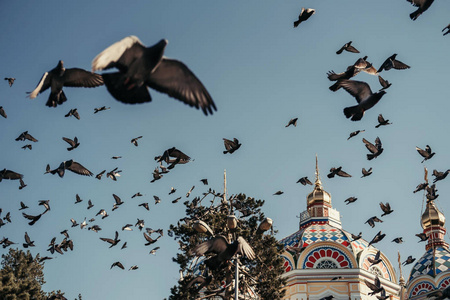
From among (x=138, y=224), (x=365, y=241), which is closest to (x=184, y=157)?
(x=138, y=224)

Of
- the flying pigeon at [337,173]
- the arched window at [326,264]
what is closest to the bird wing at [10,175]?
the flying pigeon at [337,173]

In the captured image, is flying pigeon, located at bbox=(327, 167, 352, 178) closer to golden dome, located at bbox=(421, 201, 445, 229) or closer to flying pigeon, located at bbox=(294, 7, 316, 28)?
flying pigeon, located at bbox=(294, 7, 316, 28)

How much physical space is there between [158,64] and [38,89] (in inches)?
91.9

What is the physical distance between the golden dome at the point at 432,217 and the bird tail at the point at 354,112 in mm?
32887

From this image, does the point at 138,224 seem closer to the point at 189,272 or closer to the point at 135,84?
the point at 189,272

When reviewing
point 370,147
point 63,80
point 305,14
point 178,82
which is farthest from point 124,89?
point 370,147

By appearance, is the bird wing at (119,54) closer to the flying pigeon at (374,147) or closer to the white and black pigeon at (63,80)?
the white and black pigeon at (63,80)

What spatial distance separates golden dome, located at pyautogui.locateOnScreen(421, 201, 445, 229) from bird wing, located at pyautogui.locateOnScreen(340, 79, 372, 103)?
32036 millimetres

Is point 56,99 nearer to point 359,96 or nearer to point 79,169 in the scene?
point 79,169

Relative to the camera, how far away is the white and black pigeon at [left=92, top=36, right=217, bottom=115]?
7383mm

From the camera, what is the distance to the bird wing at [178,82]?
776 cm

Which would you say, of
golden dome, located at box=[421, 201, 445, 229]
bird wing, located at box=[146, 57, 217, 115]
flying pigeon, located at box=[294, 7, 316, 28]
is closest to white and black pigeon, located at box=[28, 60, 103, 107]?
bird wing, located at box=[146, 57, 217, 115]

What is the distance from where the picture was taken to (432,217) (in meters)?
42.8

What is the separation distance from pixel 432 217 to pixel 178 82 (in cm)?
3882
